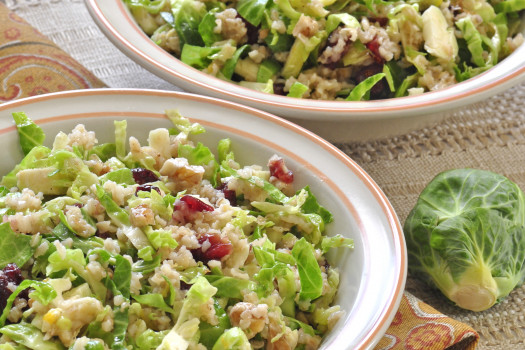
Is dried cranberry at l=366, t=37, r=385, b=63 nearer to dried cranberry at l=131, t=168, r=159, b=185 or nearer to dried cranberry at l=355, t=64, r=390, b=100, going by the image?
dried cranberry at l=355, t=64, r=390, b=100

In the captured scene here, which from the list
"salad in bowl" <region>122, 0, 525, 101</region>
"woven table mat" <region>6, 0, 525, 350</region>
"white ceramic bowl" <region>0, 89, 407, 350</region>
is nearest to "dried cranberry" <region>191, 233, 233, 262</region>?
"white ceramic bowl" <region>0, 89, 407, 350</region>

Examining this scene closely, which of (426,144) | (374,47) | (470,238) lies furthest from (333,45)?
(470,238)

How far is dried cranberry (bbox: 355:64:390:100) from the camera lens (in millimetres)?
2801

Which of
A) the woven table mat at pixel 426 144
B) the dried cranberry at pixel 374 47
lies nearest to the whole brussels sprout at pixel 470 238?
the woven table mat at pixel 426 144

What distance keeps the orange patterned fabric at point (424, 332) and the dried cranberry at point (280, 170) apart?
51 cm

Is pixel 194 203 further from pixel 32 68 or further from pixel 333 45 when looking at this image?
pixel 32 68

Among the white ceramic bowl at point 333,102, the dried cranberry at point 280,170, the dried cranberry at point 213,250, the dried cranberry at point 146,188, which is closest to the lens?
the dried cranberry at point 213,250

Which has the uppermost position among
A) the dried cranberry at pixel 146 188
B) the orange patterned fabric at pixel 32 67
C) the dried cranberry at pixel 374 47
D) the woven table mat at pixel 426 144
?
the dried cranberry at pixel 146 188

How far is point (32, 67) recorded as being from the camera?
2828mm

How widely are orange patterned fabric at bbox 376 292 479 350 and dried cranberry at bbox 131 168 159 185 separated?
80 centimetres

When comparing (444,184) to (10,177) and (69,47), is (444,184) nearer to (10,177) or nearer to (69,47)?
(10,177)

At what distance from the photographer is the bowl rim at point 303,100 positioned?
2.46 meters

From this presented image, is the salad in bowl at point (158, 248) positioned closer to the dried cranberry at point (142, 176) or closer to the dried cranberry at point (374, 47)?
the dried cranberry at point (142, 176)

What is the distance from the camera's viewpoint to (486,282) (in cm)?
222
